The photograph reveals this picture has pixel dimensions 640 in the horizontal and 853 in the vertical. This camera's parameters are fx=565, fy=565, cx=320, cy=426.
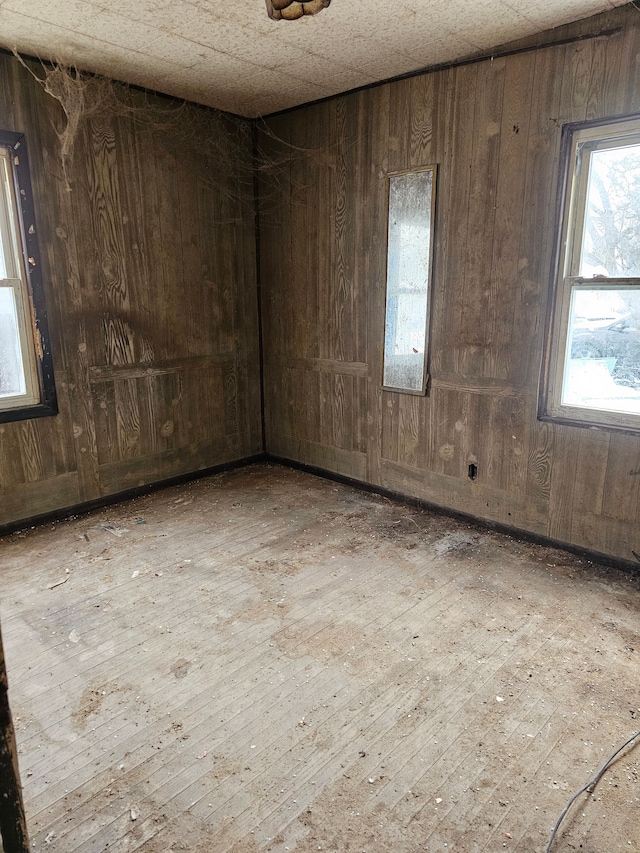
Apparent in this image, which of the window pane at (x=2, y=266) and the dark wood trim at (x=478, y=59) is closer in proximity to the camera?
the dark wood trim at (x=478, y=59)

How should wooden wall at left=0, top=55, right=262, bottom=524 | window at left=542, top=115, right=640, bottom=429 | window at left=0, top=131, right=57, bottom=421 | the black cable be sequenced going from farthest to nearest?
wooden wall at left=0, top=55, right=262, bottom=524
window at left=0, top=131, right=57, bottom=421
window at left=542, top=115, right=640, bottom=429
the black cable

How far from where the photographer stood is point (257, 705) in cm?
203

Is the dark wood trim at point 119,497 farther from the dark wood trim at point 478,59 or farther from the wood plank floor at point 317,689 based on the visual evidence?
the dark wood trim at point 478,59

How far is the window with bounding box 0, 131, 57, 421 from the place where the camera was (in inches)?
127

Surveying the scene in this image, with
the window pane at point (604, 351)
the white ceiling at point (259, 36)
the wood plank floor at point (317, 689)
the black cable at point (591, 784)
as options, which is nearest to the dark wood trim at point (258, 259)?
the white ceiling at point (259, 36)

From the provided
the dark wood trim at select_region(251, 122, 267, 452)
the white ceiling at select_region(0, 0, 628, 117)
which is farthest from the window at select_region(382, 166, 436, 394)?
the dark wood trim at select_region(251, 122, 267, 452)

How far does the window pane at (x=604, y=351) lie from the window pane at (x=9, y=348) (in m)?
3.16

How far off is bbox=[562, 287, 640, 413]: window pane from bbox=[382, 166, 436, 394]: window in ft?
2.99

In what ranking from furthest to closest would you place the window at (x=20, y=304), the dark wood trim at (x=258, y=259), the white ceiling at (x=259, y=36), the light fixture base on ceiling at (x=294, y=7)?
1. the dark wood trim at (x=258, y=259)
2. the window at (x=20, y=304)
3. the white ceiling at (x=259, y=36)
4. the light fixture base on ceiling at (x=294, y=7)

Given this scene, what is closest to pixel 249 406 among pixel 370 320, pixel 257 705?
pixel 370 320

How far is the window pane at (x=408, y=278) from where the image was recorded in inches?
138

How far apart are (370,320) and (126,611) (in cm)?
239

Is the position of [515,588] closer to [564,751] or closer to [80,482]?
[564,751]

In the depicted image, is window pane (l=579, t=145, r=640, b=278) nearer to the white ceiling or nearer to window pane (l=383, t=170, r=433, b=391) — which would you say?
the white ceiling
